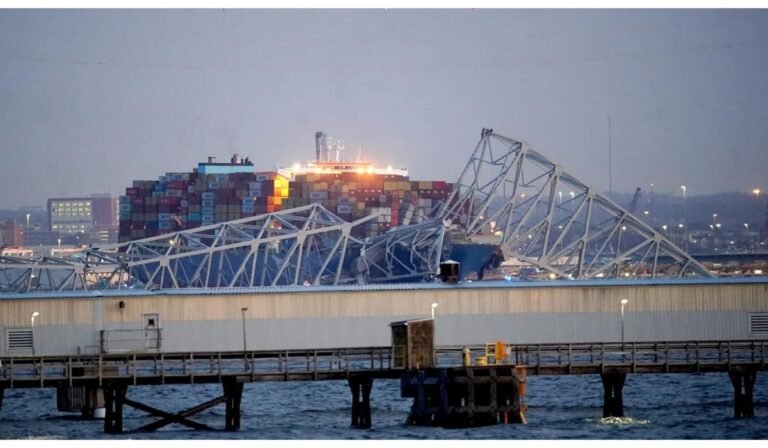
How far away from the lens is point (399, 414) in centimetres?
6600

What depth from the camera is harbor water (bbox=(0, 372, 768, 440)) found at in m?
57.9

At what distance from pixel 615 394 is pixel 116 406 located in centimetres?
1677

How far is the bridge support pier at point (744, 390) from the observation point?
6097 cm

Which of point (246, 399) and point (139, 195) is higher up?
point (139, 195)

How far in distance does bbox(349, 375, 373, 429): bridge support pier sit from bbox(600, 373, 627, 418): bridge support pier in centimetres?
802

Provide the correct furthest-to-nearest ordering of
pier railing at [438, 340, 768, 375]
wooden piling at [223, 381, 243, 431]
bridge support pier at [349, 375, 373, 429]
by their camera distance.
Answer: pier railing at [438, 340, 768, 375]
wooden piling at [223, 381, 243, 431]
bridge support pier at [349, 375, 373, 429]

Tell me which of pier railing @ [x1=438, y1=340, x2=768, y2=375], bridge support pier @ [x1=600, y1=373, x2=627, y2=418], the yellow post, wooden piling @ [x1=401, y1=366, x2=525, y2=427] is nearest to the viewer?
Answer: wooden piling @ [x1=401, y1=366, x2=525, y2=427]

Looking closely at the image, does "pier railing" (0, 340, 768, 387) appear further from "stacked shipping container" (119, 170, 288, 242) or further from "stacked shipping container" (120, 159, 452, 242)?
"stacked shipping container" (119, 170, 288, 242)

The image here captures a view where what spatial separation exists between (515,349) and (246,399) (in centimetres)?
1994

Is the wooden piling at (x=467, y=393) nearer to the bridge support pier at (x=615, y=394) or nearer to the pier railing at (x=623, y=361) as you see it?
the pier railing at (x=623, y=361)

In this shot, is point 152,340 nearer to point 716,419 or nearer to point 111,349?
point 111,349

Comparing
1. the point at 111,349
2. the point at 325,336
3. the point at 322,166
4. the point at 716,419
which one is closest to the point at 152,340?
the point at 111,349

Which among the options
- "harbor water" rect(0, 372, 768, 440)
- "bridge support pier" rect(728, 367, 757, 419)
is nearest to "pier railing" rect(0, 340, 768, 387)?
"bridge support pier" rect(728, 367, 757, 419)

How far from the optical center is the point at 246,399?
78062 mm
